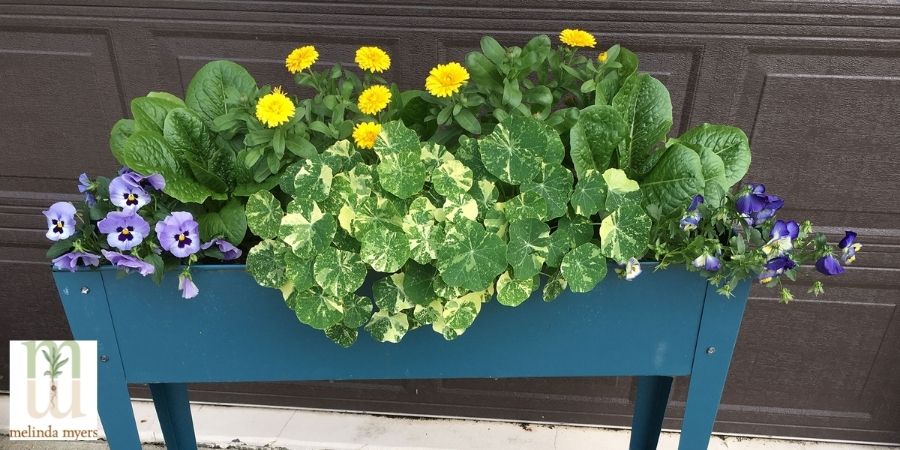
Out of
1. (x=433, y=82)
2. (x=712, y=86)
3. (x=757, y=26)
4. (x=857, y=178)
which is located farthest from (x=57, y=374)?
(x=857, y=178)

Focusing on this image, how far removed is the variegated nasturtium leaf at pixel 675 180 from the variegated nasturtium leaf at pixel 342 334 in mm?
523

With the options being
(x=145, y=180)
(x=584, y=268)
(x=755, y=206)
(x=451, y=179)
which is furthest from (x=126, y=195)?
(x=755, y=206)

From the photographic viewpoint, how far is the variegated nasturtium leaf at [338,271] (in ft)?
3.03

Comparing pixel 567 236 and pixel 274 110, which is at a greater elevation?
pixel 274 110

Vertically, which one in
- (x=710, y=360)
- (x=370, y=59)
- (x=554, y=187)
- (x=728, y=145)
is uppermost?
(x=370, y=59)

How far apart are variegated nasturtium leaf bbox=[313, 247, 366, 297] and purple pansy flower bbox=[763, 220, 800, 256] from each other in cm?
60

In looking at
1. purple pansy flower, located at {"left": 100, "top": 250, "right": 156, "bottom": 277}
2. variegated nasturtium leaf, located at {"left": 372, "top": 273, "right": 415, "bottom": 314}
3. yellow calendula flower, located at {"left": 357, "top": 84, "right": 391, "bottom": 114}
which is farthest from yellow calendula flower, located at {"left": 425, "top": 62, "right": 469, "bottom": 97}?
purple pansy flower, located at {"left": 100, "top": 250, "right": 156, "bottom": 277}

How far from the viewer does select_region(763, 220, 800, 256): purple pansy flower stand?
3.00 ft

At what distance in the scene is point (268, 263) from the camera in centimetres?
95

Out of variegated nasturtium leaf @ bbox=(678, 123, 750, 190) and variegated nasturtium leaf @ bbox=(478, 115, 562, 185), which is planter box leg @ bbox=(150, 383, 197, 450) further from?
Answer: variegated nasturtium leaf @ bbox=(678, 123, 750, 190)

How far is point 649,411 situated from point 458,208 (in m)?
0.85

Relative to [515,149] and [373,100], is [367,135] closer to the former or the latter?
[373,100]

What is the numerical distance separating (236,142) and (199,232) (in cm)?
17

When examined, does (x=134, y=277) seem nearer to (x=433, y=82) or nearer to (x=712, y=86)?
(x=433, y=82)
